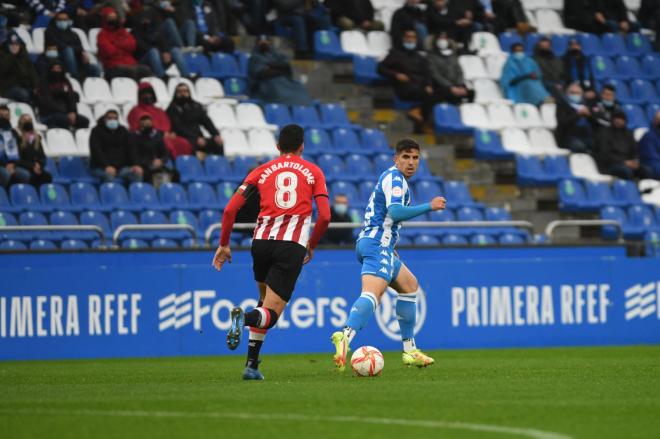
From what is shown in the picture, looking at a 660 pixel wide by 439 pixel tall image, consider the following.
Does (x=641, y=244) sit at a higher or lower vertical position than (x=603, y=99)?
lower

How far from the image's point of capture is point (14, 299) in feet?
53.8

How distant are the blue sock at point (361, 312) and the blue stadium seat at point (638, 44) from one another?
1777cm

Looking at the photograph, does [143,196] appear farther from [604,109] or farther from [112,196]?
[604,109]

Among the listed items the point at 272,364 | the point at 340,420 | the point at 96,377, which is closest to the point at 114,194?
the point at 272,364

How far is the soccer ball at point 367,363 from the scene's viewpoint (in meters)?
11.3

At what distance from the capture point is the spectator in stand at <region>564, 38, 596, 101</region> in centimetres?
2628

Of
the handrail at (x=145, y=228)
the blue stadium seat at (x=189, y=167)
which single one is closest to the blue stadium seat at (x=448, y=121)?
the blue stadium seat at (x=189, y=167)

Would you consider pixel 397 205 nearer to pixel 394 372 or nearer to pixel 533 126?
pixel 394 372

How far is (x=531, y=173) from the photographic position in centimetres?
2403

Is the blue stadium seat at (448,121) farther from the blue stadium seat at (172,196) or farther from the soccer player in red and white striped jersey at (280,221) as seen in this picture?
the soccer player in red and white striped jersey at (280,221)

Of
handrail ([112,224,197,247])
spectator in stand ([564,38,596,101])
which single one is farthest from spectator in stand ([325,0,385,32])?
handrail ([112,224,197,247])

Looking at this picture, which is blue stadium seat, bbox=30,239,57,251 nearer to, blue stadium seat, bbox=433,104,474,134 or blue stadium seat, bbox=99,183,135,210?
blue stadium seat, bbox=99,183,135,210

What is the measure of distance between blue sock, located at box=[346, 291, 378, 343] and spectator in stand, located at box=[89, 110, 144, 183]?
8821 mm

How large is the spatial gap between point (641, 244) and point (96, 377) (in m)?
10.4
